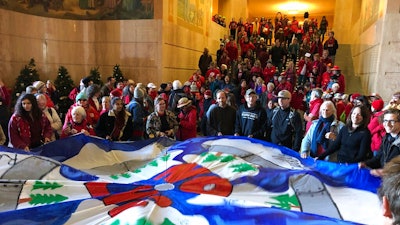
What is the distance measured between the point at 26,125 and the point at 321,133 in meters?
4.58

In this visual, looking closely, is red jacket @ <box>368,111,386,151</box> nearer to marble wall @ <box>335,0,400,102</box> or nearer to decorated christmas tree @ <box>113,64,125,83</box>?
marble wall @ <box>335,0,400,102</box>

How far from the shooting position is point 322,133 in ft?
17.6

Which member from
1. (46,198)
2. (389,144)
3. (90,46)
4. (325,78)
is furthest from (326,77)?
(46,198)

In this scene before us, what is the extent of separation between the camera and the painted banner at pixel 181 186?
3.05 m

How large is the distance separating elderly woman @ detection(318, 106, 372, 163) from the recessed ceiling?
80.9 feet

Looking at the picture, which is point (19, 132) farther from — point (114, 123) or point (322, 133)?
point (322, 133)

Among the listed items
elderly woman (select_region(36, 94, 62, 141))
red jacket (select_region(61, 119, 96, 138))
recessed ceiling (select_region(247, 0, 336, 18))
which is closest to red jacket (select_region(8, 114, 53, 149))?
red jacket (select_region(61, 119, 96, 138))

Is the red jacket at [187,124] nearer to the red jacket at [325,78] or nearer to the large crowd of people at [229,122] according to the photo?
the large crowd of people at [229,122]

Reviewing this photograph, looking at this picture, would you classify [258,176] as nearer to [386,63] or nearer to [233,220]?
[233,220]

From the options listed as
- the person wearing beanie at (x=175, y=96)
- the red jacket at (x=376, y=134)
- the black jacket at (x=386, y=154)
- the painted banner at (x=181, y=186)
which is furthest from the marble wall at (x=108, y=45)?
the black jacket at (x=386, y=154)

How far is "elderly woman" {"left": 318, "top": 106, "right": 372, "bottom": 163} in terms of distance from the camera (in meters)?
4.65

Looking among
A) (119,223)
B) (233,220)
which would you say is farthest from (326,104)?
(119,223)

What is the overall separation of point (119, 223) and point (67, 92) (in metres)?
11.0

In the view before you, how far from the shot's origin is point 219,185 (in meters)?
4.00
